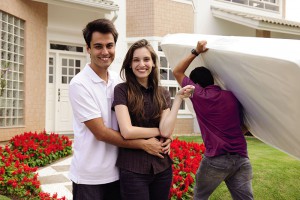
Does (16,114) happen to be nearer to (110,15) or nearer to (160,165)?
(110,15)

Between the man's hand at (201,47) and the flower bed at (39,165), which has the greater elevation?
the man's hand at (201,47)

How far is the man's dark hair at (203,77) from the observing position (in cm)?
257

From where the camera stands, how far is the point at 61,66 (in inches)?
378

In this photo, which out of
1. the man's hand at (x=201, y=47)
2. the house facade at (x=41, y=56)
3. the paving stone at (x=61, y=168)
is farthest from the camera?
the house facade at (x=41, y=56)

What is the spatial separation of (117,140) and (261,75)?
88 centimetres

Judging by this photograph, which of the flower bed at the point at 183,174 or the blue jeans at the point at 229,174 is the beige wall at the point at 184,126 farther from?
the blue jeans at the point at 229,174

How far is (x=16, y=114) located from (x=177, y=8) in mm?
6244

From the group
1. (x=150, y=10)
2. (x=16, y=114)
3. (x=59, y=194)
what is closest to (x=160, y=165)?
(x=59, y=194)

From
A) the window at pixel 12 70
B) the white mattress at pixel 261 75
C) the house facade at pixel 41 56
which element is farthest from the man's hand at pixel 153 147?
the window at pixel 12 70

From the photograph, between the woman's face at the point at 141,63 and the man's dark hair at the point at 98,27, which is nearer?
the man's dark hair at the point at 98,27

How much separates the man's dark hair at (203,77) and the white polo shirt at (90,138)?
82 cm

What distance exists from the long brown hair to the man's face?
146 millimetres

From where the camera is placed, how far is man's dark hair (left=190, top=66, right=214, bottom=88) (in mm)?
2572

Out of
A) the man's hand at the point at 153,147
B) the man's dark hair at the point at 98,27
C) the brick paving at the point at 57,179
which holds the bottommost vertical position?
the brick paving at the point at 57,179
